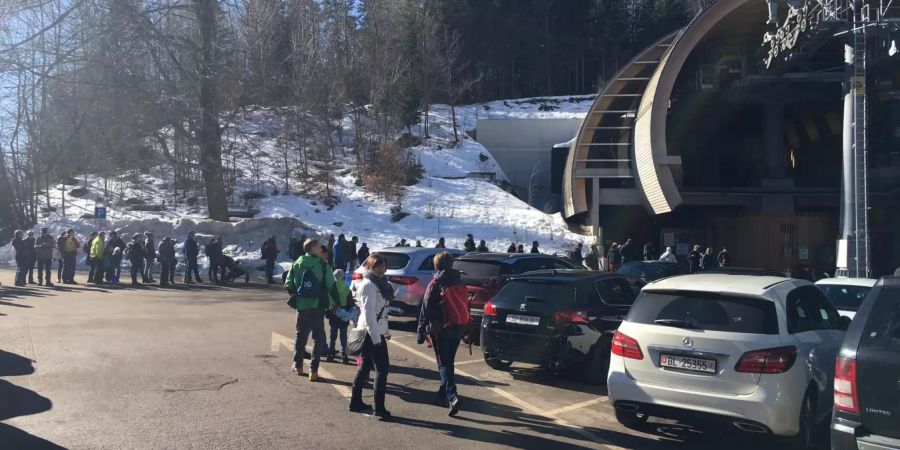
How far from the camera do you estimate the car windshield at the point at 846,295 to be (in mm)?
11839

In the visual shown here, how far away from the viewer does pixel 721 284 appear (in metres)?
7.21

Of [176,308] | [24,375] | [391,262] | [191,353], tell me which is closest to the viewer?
[24,375]

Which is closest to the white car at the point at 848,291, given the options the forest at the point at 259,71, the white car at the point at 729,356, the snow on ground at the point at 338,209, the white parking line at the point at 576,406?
the white car at the point at 729,356

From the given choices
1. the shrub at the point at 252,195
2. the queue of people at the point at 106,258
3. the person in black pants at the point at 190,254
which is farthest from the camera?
the shrub at the point at 252,195

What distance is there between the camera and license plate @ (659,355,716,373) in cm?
669

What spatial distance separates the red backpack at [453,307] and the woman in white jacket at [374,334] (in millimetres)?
616

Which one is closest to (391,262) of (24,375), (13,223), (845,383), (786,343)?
(24,375)

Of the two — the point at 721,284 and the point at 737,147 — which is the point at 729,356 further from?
the point at 737,147

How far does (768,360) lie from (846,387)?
1259mm

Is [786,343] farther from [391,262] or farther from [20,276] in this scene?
[20,276]

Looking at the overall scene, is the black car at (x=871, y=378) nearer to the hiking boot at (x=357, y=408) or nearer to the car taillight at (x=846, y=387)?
the car taillight at (x=846, y=387)

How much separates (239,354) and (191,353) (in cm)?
70

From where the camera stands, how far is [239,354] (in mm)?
10930

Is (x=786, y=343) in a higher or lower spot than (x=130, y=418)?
higher
